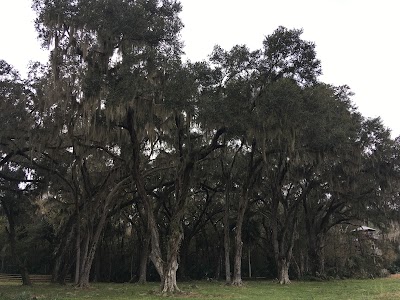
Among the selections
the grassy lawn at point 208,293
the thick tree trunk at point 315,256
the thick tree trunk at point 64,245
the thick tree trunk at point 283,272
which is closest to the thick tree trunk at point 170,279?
the grassy lawn at point 208,293

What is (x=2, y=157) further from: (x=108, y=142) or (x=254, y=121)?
(x=254, y=121)

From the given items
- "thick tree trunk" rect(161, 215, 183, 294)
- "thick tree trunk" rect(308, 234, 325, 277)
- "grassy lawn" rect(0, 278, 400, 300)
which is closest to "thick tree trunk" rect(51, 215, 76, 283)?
"grassy lawn" rect(0, 278, 400, 300)

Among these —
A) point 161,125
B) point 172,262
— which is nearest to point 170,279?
point 172,262

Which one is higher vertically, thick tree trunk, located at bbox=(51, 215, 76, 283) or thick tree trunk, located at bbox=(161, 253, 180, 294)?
thick tree trunk, located at bbox=(51, 215, 76, 283)

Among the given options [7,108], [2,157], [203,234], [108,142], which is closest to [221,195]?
[203,234]

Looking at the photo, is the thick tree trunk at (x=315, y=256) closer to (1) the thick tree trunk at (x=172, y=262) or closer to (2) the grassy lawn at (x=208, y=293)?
(2) the grassy lawn at (x=208, y=293)

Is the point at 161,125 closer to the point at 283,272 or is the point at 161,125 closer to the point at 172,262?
the point at 172,262

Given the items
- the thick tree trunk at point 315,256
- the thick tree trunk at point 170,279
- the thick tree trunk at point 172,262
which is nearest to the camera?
the thick tree trunk at point 170,279

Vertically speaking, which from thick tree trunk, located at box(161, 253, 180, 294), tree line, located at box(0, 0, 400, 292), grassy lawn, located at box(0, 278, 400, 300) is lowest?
grassy lawn, located at box(0, 278, 400, 300)

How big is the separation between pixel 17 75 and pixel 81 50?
384cm

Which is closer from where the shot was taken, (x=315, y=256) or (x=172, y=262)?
(x=172, y=262)

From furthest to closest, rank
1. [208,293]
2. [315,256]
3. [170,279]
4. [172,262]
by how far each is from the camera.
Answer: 1. [315,256]
2. [172,262]
3. [208,293]
4. [170,279]

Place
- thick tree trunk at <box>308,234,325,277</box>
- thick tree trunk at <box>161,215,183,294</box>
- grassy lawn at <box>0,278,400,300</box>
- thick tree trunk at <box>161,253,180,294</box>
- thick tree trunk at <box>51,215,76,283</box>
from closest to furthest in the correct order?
grassy lawn at <box>0,278,400,300</box> → thick tree trunk at <box>161,253,180,294</box> → thick tree trunk at <box>161,215,183,294</box> → thick tree trunk at <box>51,215,76,283</box> → thick tree trunk at <box>308,234,325,277</box>

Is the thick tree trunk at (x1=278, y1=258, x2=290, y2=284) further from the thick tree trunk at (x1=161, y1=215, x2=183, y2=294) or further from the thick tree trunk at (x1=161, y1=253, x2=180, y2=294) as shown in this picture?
the thick tree trunk at (x1=161, y1=253, x2=180, y2=294)
